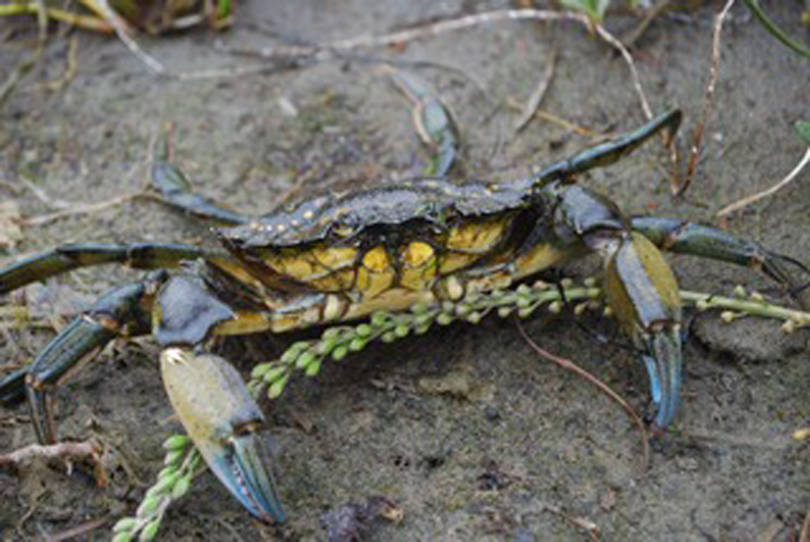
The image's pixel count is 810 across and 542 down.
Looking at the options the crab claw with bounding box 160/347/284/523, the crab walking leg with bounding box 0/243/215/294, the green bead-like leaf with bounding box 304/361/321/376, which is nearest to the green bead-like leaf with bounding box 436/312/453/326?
the green bead-like leaf with bounding box 304/361/321/376

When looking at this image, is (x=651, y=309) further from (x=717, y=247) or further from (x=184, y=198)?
(x=184, y=198)

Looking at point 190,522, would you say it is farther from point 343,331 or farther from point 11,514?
point 343,331

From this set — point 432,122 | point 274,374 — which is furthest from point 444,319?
point 432,122

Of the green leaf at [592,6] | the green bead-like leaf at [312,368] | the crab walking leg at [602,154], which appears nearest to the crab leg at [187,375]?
the green bead-like leaf at [312,368]

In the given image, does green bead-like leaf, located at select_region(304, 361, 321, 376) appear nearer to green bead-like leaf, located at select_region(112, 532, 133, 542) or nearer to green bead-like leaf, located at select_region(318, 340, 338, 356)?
green bead-like leaf, located at select_region(318, 340, 338, 356)

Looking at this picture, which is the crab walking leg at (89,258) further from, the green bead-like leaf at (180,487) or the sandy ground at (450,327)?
the green bead-like leaf at (180,487)

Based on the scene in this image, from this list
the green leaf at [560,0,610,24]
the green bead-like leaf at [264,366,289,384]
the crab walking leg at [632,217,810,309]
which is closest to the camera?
the green bead-like leaf at [264,366,289,384]
